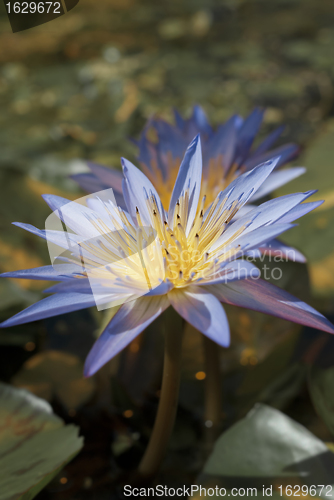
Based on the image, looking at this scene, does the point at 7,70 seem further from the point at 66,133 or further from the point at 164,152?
the point at 164,152

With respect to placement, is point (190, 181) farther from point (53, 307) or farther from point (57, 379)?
point (57, 379)

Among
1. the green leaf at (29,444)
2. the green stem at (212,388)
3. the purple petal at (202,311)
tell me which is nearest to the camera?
the purple petal at (202,311)

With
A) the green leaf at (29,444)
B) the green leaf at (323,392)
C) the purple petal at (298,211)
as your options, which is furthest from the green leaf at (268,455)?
the purple petal at (298,211)

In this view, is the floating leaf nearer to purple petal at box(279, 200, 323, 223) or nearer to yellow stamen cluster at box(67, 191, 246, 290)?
yellow stamen cluster at box(67, 191, 246, 290)

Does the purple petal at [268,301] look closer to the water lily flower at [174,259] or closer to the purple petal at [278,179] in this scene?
the water lily flower at [174,259]

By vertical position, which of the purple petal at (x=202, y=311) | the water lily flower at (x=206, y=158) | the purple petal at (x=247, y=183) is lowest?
the purple petal at (x=202, y=311)

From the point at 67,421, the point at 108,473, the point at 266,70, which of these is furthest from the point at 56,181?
the point at 266,70

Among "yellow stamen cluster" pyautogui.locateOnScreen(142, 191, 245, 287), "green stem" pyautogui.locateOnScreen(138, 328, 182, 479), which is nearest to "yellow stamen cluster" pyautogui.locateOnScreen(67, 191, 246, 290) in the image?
"yellow stamen cluster" pyautogui.locateOnScreen(142, 191, 245, 287)
